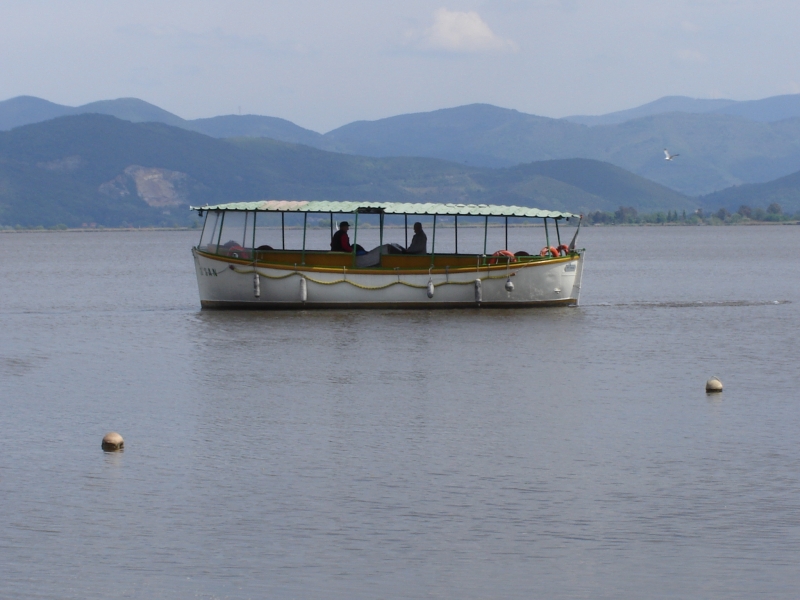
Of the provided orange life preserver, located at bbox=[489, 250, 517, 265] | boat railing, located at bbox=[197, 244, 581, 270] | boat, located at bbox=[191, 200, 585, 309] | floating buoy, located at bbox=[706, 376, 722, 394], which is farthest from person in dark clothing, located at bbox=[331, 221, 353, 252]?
floating buoy, located at bbox=[706, 376, 722, 394]

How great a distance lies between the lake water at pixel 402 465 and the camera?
13.2 m

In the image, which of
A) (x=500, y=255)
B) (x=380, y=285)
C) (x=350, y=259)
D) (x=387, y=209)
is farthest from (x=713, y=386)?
(x=387, y=209)

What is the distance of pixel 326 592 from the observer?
492 inches

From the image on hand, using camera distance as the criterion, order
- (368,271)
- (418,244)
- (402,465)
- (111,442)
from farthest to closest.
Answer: (418,244) → (368,271) → (111,442) → (402,465)

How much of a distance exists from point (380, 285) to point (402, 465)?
2187 centimetres

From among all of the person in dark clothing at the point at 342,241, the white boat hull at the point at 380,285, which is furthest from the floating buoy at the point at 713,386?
the person in dark clothing at the point at 342,241

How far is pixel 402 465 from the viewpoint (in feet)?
59.3

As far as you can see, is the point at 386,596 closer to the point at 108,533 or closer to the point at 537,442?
the point at 108,533

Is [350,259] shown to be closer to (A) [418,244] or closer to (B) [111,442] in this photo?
(A) [418,244]

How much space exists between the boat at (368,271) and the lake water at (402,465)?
3468 millimetres

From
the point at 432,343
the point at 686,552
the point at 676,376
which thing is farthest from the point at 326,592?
the point at 432,343

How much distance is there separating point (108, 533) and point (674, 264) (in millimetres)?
80602

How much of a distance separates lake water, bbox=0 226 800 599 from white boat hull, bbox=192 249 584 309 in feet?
11.2

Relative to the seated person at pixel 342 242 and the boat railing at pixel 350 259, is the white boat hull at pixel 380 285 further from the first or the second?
the seated person at pixel 342 242
